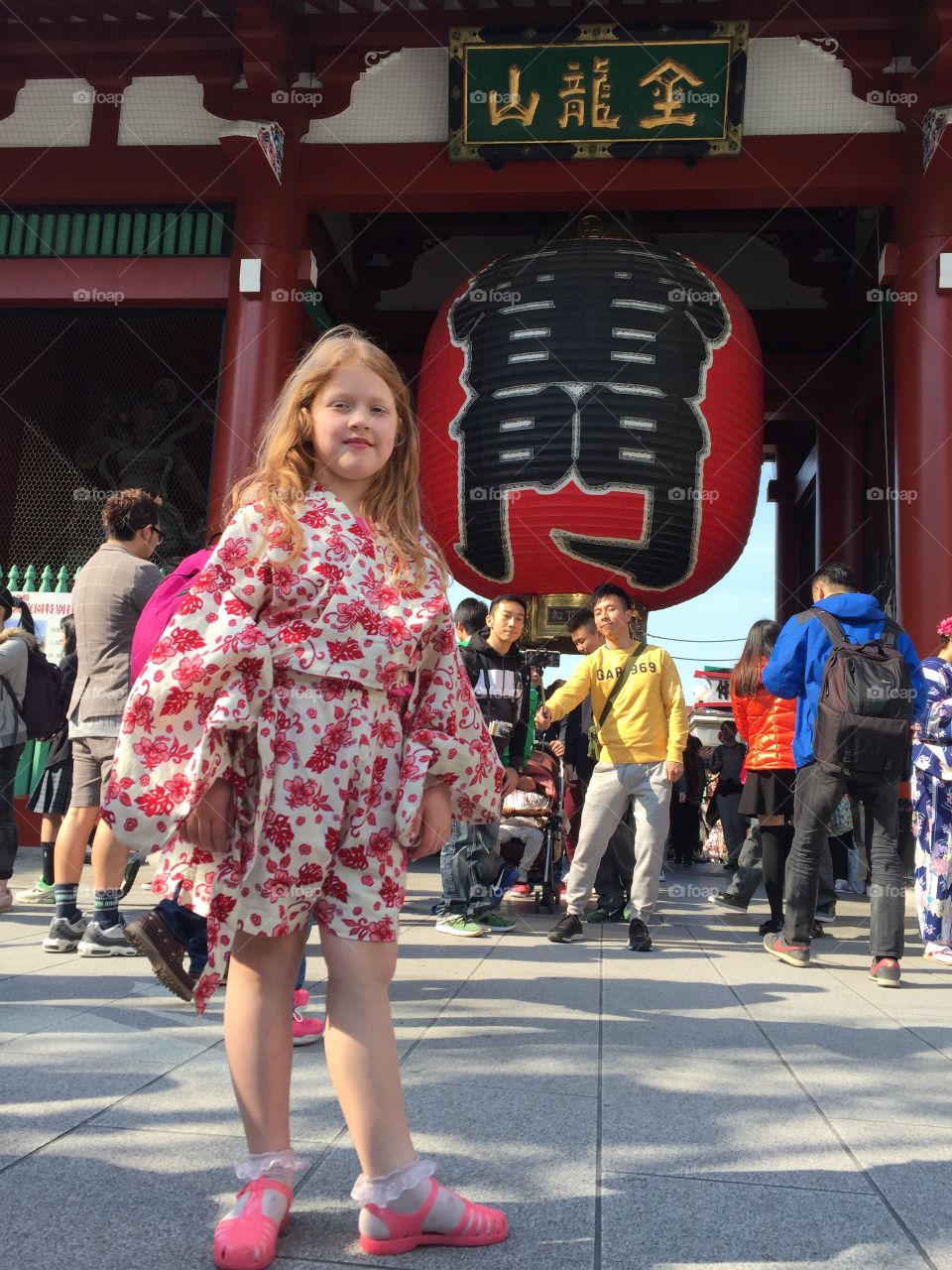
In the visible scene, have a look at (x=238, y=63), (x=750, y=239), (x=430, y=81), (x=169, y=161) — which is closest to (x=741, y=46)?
(x=430, y=81)

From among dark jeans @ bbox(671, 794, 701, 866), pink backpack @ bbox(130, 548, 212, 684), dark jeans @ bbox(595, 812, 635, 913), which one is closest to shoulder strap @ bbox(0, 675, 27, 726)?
pink backpack @ bbox(130, 548, 212, 684)

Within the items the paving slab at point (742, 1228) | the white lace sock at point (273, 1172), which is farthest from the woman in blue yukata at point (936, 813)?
the white lace sock at point (273, 1172)

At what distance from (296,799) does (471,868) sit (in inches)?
141

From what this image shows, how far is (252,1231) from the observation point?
1452 millimetres

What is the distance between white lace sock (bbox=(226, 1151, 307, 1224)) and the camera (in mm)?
1526

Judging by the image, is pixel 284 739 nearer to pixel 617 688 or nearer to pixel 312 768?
pixel 312 768

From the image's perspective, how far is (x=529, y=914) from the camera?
5633 mm

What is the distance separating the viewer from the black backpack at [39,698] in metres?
4.80

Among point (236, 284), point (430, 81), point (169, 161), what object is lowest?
point (236, 284)

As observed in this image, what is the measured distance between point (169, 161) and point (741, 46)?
433 cm

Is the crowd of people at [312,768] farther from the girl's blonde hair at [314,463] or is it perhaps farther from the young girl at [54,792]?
the young girl at [54,792]

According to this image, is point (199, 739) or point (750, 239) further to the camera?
point (750, 239)

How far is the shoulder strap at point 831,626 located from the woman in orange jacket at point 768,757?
0.73 meters

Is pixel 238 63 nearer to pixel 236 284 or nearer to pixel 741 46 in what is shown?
pixel 236 284
